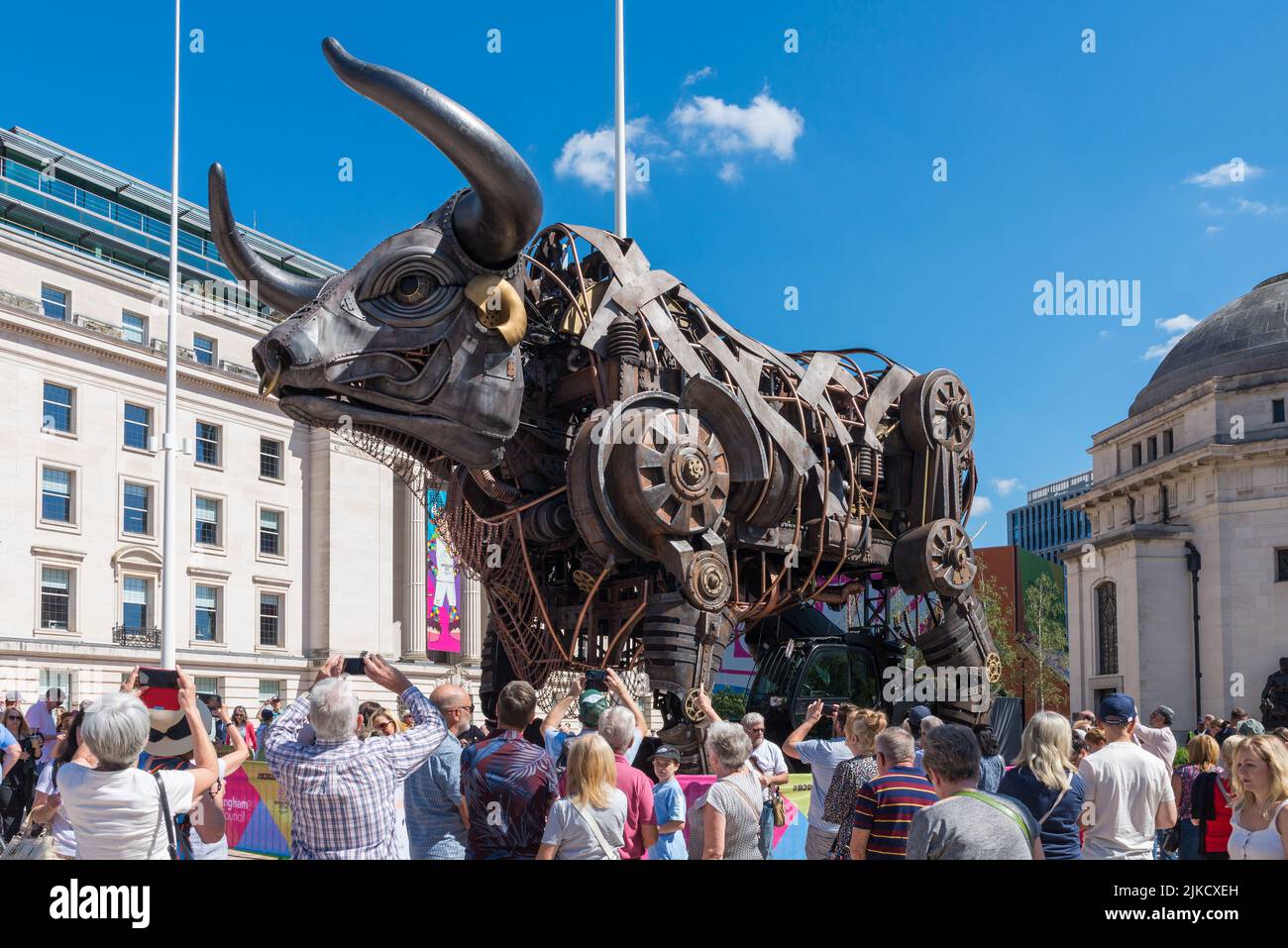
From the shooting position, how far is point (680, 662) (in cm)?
1068

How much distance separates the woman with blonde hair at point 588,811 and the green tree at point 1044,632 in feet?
197

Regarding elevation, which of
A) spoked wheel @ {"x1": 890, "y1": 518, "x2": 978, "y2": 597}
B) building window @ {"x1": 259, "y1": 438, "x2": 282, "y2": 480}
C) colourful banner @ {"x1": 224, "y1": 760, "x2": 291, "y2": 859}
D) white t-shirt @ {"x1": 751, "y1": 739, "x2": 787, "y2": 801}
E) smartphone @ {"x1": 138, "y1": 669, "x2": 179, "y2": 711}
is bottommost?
colourful banner @ {"x1": 224, "y1": 760, "x2": 291, "y2": 859}

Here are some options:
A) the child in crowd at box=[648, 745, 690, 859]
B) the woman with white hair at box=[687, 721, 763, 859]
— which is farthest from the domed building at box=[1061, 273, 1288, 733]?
the woman with white hair at box=[687, 721, 763, 859]

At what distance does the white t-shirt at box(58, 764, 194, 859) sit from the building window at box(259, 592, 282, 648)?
180 ft

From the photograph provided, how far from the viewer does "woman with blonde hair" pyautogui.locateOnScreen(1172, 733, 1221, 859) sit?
10086mm

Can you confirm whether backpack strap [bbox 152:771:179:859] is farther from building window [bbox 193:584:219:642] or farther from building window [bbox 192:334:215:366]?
building window [bbox 192:334:215:366]

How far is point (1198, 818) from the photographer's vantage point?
32.0 feet

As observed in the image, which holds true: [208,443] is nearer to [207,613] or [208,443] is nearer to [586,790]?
[207,613]

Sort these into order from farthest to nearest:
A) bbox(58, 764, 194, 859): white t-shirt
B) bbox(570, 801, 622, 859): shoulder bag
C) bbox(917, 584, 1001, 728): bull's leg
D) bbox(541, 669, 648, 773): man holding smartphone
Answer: bbox(917, 584, 1001, 728): bull's leg
bbox(541, 669, 648, 773): man holding smartphone
bbox(570, 801, 622, 859): shoulder bag
bbox(58, 764, 194, 859): white t-shirt

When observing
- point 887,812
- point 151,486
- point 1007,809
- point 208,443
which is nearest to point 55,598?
point 151,486

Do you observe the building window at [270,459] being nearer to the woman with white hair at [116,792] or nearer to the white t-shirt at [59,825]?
the white t-shirt at [59,825]

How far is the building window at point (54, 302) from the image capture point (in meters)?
49.8

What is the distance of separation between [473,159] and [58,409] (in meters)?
45.2
